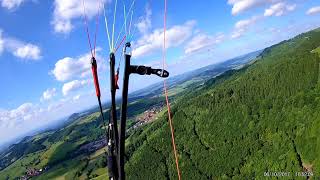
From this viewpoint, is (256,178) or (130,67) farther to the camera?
(256,178)


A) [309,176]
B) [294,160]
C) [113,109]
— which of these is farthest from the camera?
[294,160]

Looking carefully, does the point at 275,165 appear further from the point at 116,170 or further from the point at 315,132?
the point at 116,170

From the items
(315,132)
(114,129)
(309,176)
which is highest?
(114,129)

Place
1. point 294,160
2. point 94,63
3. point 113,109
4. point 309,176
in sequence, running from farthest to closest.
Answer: point 294,160, point 309,176, point 94,63, point 113,109

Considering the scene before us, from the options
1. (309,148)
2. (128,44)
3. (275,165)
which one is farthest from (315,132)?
(128,44)

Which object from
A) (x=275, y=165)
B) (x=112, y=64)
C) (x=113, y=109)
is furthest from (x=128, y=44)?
(x=275, y=165)

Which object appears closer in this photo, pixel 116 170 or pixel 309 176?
pixel 116 170

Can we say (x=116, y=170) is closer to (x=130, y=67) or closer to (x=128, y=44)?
(x=130, y=67)

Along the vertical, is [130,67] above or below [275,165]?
above

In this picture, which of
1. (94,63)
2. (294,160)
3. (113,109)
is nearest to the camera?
(113,109)
